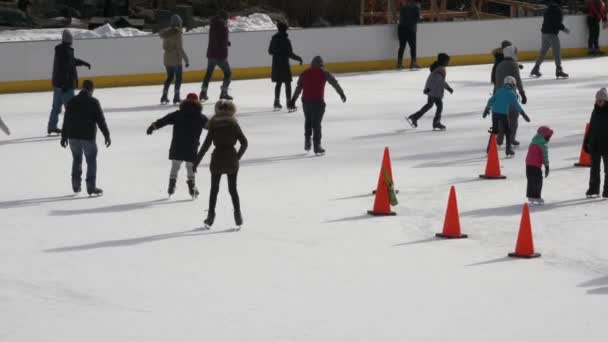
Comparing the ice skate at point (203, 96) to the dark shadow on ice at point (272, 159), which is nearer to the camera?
the dark shadow on ice at point (272, 159)

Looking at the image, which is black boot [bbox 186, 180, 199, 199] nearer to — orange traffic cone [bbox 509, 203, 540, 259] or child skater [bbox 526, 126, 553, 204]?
child skater [bbox 526, 126, 553, 204]

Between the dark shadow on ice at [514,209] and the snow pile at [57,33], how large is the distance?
56.6 ft

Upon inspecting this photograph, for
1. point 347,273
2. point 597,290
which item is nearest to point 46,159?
point 347,273

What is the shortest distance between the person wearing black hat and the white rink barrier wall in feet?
1.99

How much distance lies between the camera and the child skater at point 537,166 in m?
15.3

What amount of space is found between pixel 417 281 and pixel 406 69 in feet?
69.2

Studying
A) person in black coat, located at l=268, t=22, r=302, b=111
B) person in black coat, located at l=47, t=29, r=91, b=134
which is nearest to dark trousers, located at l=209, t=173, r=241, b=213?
person in black coat, located at l=47, t=29, r=91, b=134

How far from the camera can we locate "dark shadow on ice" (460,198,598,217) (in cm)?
1493

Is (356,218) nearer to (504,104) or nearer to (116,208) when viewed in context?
(116,208)

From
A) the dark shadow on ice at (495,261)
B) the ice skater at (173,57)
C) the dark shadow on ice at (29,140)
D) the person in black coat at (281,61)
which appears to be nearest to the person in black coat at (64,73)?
the dark shadow on ice at (29,140)

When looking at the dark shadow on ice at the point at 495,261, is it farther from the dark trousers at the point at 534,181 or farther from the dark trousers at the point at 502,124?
the dark trousers at the point at 502,124

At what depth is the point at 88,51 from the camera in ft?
95.0

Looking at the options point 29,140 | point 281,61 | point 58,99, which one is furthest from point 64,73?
point 281,61

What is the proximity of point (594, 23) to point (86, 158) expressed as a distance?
20740 millimetres
